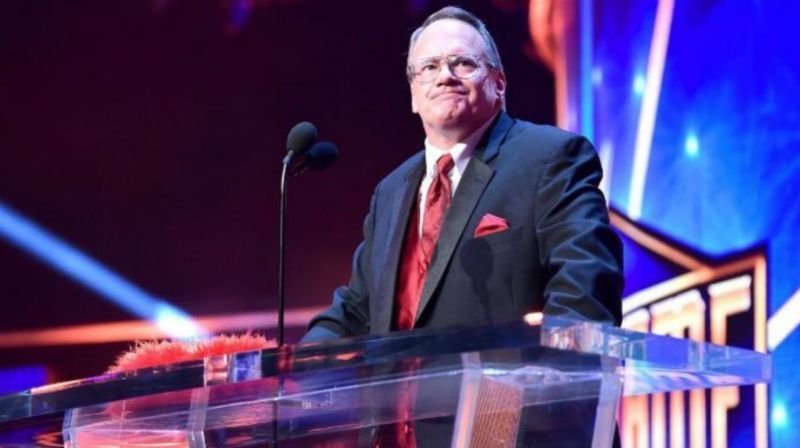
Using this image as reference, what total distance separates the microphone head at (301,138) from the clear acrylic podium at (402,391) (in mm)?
916

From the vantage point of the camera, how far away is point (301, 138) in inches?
92.0

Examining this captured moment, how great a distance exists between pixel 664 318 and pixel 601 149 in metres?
0.59

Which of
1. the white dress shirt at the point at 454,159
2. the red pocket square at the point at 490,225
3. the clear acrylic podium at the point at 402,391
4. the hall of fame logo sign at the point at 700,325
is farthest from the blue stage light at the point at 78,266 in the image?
the clear acrylic podium at the point at 402,391

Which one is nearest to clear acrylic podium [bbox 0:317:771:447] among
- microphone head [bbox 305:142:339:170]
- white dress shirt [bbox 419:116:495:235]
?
white dress shirt [bbox 419:116:495:235]

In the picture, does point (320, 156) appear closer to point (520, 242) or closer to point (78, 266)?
point (520, 242)

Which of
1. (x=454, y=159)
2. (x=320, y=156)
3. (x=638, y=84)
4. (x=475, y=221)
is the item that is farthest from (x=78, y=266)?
(x=475, y=221)

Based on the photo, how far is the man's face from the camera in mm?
2242

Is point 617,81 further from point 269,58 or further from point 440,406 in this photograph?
point 440,406

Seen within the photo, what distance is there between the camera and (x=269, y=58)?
405 centimetres

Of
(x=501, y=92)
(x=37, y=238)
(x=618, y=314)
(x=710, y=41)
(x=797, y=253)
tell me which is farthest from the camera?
(x=37, y=238)

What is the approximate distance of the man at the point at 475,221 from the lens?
193cm

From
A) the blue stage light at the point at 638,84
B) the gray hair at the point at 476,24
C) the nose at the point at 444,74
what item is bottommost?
the nose at the point at 444,74

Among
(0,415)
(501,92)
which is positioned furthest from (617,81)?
(0,415)

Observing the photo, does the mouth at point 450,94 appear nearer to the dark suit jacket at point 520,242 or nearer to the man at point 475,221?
the man at point 475,221
